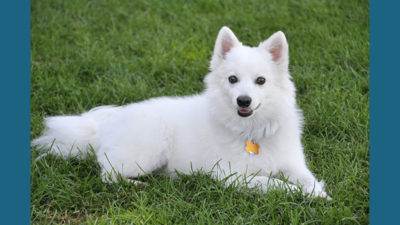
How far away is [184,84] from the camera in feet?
18.7

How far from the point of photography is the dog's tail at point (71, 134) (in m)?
4.33

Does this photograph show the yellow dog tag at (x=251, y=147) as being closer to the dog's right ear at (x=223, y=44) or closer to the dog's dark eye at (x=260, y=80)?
the dog's dark eye at (x=260, y=80)

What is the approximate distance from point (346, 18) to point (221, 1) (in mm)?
2122

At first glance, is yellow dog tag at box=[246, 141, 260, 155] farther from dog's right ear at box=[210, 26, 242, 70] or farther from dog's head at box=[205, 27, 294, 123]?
dog's right ear at box=[210, 26, 242, 70]

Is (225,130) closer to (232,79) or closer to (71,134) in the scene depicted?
(232,79)

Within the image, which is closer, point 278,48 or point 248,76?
point 248,76

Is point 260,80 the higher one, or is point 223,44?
point 223,44

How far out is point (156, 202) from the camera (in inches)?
140

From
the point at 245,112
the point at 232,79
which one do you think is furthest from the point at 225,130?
the point at 232,79

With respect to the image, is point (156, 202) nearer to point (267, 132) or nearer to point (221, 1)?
point (267, 132)

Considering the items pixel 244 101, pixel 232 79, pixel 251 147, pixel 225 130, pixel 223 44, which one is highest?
pixel 223 44

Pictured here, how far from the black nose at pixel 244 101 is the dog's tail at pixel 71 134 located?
1.52 metres

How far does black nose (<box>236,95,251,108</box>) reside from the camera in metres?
3.44

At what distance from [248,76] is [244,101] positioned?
0.24 metres
